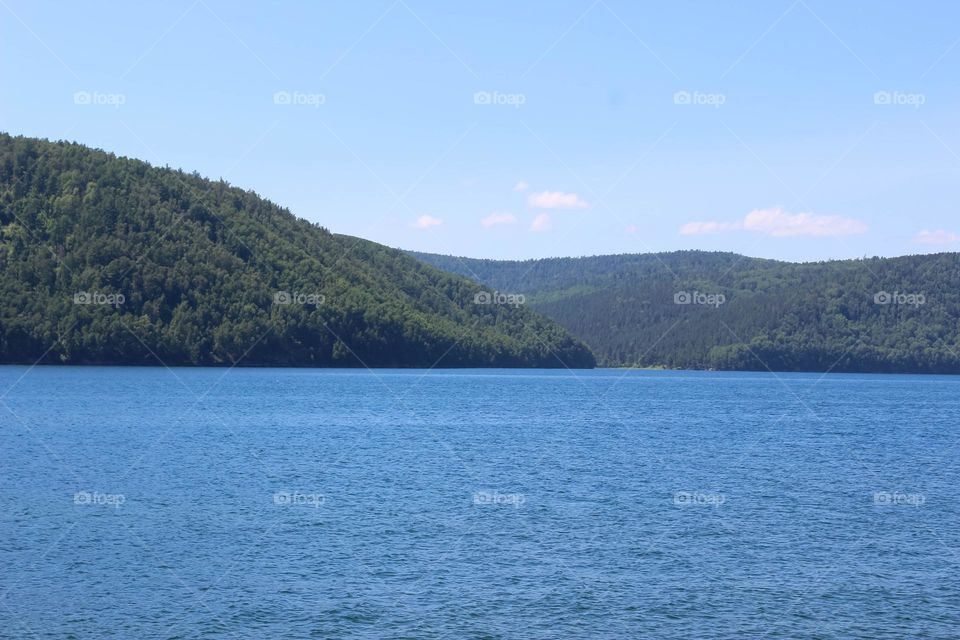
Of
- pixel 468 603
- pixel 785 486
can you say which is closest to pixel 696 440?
pixel 785 486

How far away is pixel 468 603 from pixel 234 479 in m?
27.8

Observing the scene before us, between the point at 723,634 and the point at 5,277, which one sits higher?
the point at 5,277

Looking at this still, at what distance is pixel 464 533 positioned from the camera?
4144 cm

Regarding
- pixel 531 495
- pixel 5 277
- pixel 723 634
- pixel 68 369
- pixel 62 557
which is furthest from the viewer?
pixel 5 277

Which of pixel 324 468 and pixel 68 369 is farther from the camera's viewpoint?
pixel 68 369

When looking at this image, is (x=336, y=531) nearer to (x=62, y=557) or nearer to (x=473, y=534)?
(x=473, y=534)

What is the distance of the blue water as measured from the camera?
29.9 meters

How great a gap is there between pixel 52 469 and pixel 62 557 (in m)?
22.8

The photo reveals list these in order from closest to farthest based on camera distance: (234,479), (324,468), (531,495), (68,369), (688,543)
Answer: (688,543) → (531,495) → (234,479) → (324,468) → (68,369)

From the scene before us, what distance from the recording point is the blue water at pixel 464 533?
98.2 ft

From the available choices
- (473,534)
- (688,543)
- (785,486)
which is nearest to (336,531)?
(473,534)

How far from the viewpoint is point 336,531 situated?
136ft

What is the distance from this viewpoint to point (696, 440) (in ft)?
284

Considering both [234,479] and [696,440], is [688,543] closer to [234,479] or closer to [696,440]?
[234,479]
